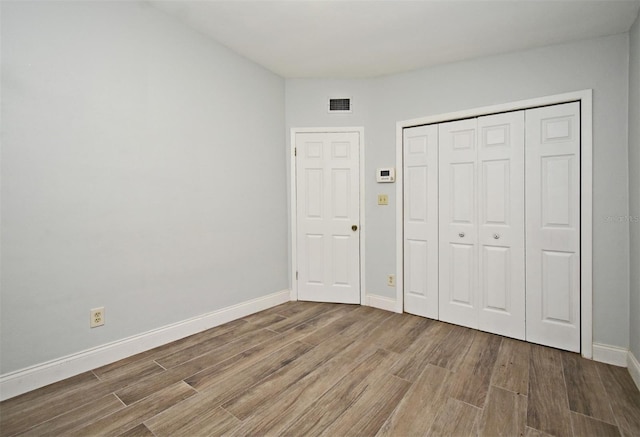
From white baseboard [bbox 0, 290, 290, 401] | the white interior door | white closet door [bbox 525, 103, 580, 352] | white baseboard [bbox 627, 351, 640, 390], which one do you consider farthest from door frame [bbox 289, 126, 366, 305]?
white baseboard [bbox 627, 351, 640, 390]

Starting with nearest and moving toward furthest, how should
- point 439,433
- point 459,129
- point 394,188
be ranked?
1. point 439,433
2. point 459,129
3. point 394,188

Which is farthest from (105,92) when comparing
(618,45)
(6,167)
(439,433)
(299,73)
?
(618,45)

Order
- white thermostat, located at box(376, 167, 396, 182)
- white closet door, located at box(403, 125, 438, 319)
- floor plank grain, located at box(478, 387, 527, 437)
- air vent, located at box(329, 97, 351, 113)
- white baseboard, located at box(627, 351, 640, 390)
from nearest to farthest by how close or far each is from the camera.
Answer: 1. floor plank grain, located at box(478, 387, 527, 437)
2. white baseboard, located at box(627, 351, 640, 390)
3. white closet door, located at box(403, 125, 438, 319)
4. white thermostat, located at box(376, 167, 396, 182)
5. air vent, located at box(329, 97, 351, 113)

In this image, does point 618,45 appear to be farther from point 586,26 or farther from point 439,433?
point 439,433

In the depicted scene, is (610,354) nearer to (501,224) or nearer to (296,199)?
(501,224)

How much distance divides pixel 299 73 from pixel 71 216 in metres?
2.61

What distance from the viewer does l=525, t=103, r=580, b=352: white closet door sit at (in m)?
2.50

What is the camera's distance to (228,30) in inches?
105

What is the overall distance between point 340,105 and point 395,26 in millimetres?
1179

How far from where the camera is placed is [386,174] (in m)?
3.42

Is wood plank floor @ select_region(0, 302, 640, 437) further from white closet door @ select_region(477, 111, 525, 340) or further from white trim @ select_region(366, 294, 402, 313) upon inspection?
white trim @ select_region(366, 294, 402, 313)

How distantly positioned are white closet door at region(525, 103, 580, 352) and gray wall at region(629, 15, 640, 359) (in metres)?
0.30

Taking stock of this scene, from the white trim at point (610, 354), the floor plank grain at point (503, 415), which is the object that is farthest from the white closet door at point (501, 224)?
the floor plank grain at point (503, 415)

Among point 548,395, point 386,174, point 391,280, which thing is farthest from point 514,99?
point 548,395
